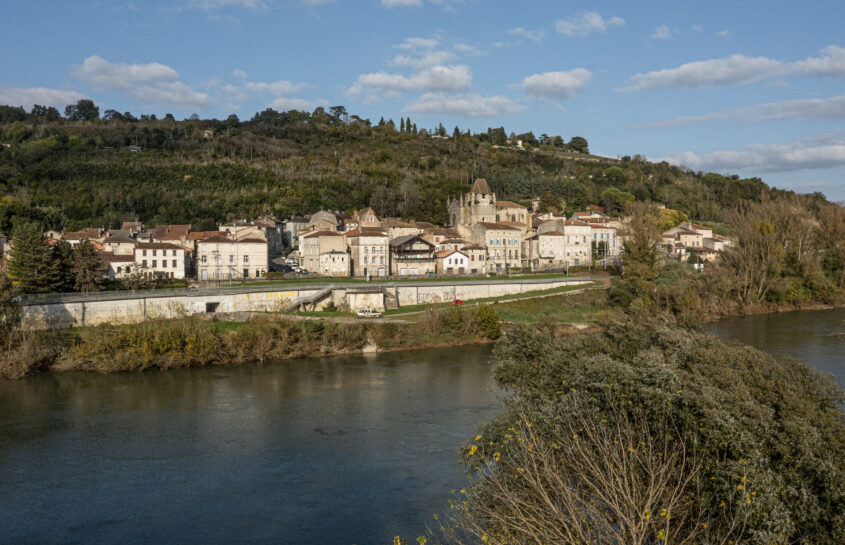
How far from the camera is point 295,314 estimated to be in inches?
1454

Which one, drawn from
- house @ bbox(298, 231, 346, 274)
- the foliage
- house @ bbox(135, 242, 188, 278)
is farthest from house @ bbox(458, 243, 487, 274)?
the foliage

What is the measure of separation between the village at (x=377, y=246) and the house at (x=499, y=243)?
10cm

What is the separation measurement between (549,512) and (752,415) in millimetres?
4189

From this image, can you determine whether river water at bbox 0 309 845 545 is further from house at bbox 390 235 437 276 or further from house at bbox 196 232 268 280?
house at bbox 390 235 437 276

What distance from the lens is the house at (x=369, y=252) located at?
50.2 m

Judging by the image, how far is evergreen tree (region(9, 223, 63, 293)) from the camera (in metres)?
35.5

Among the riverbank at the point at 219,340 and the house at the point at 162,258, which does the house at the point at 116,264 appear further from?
the riverbank at the point at 219,340

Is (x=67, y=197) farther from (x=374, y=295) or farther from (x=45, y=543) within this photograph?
(x=45, y=543)

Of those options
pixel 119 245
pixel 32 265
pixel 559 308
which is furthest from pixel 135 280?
pixel 559 308

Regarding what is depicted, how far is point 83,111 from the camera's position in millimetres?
137125

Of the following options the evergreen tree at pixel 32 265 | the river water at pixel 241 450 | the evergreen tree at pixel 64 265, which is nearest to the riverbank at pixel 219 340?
the river water at pixel 241 450

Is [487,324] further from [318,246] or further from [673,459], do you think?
[673,459]

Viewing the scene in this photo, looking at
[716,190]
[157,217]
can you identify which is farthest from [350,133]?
[716,190]

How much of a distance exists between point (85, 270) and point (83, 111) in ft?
387
